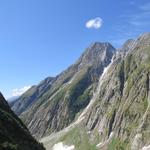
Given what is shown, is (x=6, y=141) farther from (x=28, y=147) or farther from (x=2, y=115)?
(x=2, y=115)

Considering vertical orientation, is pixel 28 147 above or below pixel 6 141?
below

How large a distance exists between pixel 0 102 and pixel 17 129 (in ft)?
70.8

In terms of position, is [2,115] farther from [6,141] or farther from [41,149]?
[6,141]

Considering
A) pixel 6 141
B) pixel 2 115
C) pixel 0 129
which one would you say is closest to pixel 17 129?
pixel 2 115

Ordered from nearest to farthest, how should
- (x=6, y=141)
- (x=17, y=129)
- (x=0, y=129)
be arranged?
(x=6, y=141) < (x=0, y=129) < (x=17, y=129)

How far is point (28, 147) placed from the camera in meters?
82.6

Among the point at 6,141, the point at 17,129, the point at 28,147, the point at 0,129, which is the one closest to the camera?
the point at 6,141

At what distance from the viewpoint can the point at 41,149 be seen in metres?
89.9

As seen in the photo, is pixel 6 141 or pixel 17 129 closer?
pixel 6 141

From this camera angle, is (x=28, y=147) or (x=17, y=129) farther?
(x=17, y=129)

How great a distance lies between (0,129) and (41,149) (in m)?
17.4

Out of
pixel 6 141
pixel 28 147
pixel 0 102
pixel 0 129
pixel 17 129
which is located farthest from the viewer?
pixel 0 102

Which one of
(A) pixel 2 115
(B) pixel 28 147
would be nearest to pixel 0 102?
(A) pixel 2 115

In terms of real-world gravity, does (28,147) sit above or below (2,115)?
below
